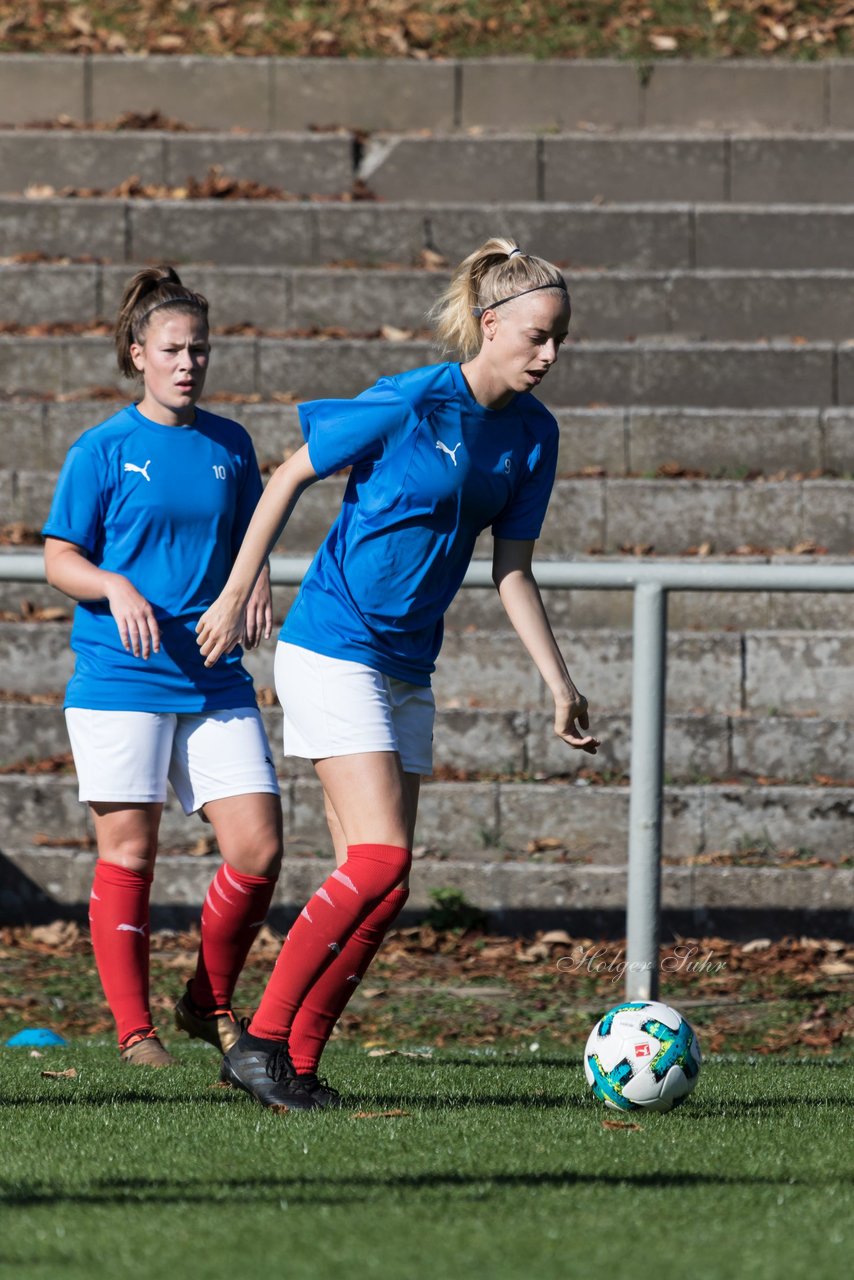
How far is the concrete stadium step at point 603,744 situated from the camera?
8.14m

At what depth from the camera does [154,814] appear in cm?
544

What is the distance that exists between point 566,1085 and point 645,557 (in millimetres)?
4476

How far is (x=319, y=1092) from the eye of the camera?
447 cm

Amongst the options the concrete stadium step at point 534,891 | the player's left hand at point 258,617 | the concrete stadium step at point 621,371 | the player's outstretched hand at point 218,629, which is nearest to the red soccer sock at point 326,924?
the player's outstretched hand at point 218,629

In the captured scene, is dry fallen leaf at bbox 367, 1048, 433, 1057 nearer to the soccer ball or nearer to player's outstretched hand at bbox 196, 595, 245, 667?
the soccer ball

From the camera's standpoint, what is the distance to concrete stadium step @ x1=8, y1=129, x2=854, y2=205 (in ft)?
38.3

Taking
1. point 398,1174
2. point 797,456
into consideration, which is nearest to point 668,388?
point 797,456

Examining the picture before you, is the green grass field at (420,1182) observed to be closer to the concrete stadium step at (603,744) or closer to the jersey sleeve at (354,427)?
the jersey sleeve at (354,427)

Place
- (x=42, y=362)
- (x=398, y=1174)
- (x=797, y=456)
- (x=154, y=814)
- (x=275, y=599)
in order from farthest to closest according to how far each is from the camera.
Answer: (x=42, y=362)
(x=797, y=456)
(x=275, y=599)
(x=154, y=814)
(x=398, y=1174)

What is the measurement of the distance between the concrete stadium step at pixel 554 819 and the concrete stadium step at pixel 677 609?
1.24 metres

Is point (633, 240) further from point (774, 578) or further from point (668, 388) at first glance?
point (774, 578)

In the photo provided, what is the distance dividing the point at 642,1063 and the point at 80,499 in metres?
2.28

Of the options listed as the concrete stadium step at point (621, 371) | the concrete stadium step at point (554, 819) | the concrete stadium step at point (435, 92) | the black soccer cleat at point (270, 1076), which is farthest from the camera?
the concrete stadium step at point (435, 92)

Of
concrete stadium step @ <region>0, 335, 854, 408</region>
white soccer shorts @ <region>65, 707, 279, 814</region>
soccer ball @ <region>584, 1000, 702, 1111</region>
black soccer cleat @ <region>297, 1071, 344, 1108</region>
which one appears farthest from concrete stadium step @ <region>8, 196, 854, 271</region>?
black soccer cleat @ <region>297, 1071, 344, 1108</region>
